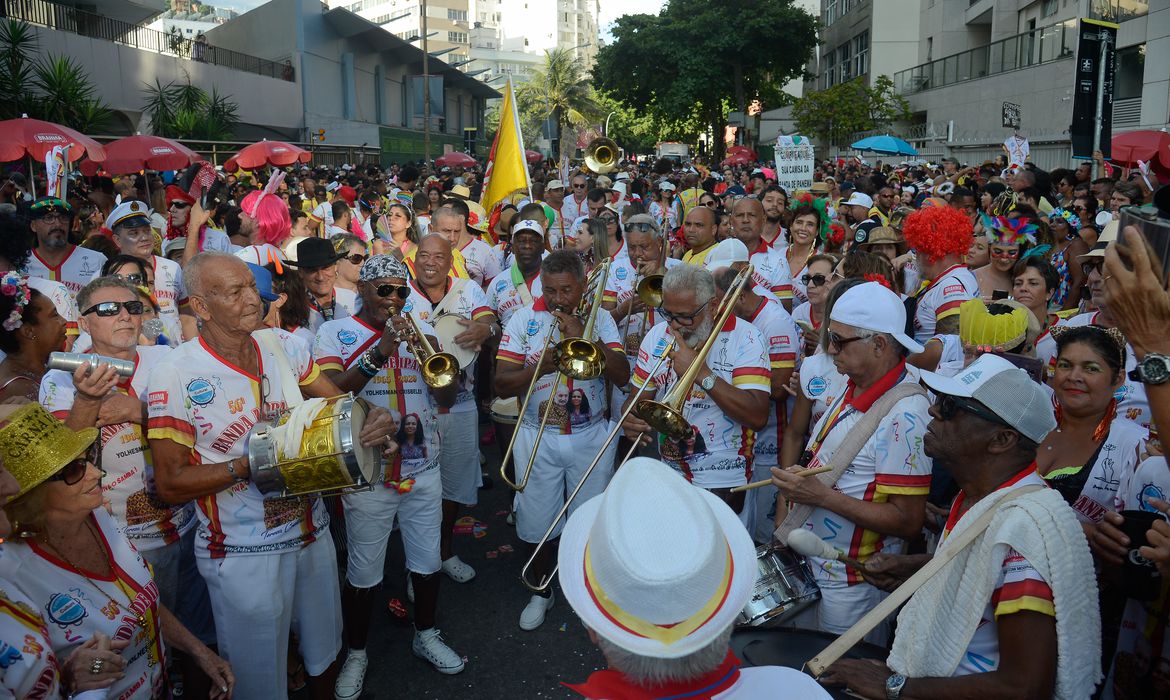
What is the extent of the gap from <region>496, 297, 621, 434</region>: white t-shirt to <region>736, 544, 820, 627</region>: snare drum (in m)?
1.92

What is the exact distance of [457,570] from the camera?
19.0 feet

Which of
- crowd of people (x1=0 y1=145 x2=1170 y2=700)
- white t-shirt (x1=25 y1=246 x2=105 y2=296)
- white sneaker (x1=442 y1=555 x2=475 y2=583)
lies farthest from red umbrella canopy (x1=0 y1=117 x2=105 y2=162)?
white sneaker (x1=442 y1=555 x2=475 y2=583)

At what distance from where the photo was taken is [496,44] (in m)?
138

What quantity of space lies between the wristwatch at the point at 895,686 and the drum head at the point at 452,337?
348 centimetres

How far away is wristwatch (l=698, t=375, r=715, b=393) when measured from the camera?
432cm

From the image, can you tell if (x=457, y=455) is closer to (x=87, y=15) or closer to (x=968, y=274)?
(x=968, y=274)

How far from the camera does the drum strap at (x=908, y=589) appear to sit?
99.8 inches

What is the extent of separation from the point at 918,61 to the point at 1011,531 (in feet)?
149

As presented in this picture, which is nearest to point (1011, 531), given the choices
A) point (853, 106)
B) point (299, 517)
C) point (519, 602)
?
point (299, 517)

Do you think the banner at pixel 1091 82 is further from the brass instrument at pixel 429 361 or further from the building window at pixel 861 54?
the building window at pixel 861 54

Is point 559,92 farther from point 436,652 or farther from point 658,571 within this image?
point 658,571

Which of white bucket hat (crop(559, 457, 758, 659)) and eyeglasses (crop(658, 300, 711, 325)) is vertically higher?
eyeglasses (crop(658, 300, 711, 325))

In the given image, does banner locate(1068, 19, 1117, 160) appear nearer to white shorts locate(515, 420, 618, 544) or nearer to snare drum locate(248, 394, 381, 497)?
→ white shorts locate(515, 420, 618, 544)

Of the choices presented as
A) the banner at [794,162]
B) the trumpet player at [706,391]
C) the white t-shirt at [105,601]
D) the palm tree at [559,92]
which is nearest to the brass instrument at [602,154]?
the banner at [794,162]
